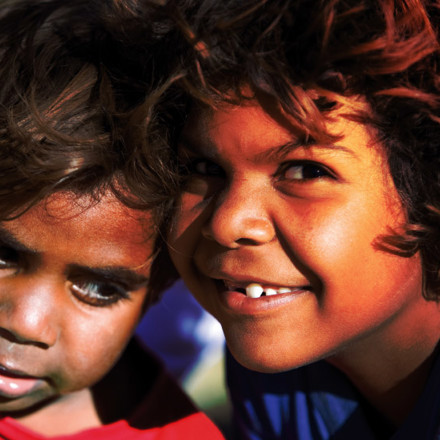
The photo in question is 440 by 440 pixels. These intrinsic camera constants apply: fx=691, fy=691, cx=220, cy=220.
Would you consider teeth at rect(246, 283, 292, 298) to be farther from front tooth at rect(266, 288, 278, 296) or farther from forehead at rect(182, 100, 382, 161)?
forehead at rect(182, 100, 382, 161)

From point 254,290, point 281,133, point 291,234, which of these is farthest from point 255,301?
point 281,133

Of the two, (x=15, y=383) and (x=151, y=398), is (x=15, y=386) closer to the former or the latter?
(x=15, y=383)

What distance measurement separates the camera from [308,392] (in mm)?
1239

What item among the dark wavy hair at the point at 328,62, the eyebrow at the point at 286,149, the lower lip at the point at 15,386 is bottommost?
the lower lip at the point at 15,386

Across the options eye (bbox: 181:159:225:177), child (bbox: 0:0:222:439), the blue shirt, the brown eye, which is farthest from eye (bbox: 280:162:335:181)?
the blue shirt

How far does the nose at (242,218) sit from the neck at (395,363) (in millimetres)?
300

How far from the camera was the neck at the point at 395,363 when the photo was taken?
3.44 feet

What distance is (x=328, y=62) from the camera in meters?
0.82

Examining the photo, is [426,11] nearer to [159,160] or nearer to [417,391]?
[159,160]

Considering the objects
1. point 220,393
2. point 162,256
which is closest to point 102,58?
point 162,256

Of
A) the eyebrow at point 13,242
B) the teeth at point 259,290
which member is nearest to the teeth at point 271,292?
the teeth at point 259,290

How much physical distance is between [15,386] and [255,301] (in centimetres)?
40

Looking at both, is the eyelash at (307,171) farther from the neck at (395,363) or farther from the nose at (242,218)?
the neck at (395,363)

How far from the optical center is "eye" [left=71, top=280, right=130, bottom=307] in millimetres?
1050
